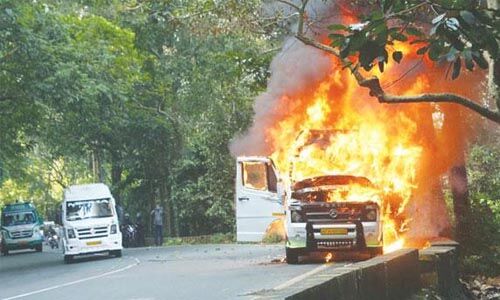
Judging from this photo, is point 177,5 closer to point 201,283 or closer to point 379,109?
point 379,109

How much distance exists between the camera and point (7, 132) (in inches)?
1019

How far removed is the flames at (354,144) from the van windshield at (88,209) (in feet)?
29.9

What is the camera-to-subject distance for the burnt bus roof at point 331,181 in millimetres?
16250

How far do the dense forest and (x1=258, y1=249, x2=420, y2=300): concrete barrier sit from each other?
4.83m

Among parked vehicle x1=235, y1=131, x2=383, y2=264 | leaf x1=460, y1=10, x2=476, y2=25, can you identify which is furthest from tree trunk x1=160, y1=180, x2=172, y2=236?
leaf x1=460, y1=10, x2=476, y2=25

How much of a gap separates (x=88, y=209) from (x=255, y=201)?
571 centimetres

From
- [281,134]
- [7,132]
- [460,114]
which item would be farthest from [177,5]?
[7,132]

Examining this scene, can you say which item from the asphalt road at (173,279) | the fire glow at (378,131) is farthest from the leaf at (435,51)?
the fire glow at (378,131)

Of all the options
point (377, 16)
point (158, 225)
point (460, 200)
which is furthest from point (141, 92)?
point (377, 16)

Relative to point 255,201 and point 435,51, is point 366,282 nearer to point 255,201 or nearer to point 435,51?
point 435,51

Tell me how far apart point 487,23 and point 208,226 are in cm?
3342

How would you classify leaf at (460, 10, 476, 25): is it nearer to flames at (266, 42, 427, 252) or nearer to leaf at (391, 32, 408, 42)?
leaf at (391, 32, 408, 42)

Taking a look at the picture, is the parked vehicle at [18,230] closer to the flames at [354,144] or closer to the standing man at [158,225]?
the standing man at [158,225]

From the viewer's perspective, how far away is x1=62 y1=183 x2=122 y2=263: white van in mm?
25984
